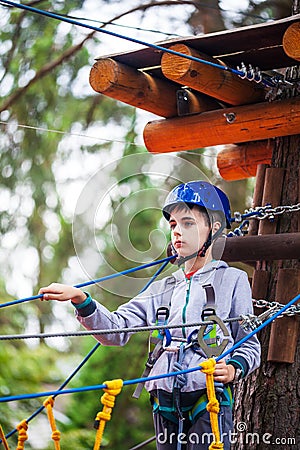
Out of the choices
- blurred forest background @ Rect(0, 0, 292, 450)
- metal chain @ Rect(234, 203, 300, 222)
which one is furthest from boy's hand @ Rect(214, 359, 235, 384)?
blurred forest background @ Rect(0, 0, 292, 450)

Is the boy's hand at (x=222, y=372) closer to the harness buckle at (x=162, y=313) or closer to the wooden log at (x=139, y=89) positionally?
the harness buckle at (x=162, y=313)

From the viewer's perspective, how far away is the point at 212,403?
1796mm

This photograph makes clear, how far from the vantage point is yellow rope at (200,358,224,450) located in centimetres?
178

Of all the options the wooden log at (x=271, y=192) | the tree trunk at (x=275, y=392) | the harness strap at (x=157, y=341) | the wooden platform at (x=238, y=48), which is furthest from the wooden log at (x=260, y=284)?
the wooden platform at (x=238, y=48)

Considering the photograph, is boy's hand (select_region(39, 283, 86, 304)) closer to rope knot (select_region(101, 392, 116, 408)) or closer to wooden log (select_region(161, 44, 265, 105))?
rope knot (select_region(101, 392, 116, 408))

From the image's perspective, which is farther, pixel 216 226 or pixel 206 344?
pixel 216 226

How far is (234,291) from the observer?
2.03 metres

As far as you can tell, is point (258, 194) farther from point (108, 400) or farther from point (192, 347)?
point (108, 400)

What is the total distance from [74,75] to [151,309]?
3.26m

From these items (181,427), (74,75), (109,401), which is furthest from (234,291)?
(74,75)

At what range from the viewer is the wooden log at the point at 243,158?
9.05ft

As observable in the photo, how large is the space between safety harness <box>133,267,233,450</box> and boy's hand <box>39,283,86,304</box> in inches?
8.3

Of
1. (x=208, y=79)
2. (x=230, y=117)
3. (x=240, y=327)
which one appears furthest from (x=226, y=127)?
(x=240, y=327)

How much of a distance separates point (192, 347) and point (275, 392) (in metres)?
0.55
